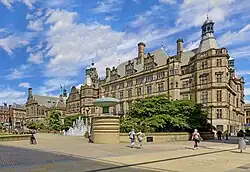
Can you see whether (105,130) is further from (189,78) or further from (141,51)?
(141,51)

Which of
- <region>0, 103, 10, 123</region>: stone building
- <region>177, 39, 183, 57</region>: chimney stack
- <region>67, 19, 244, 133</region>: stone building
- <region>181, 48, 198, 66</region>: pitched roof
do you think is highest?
<region>177, 39, 183, 57</region>: chimney stack

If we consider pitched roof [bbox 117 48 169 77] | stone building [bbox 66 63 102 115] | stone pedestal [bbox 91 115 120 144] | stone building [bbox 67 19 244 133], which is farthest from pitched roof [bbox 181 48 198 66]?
stone pedestal [bbox 91 115 120 144]

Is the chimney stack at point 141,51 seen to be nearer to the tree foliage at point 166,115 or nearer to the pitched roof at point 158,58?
the pitched roof at point 158,58

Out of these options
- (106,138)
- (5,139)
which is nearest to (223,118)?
(106,138)

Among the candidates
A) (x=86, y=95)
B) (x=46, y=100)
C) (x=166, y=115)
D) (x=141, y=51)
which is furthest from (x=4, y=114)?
(x=166, y=115)

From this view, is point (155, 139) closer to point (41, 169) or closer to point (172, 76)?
point (41, 169)

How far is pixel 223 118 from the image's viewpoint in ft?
217

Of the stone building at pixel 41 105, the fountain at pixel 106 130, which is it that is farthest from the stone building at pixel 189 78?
the stone building at pixel 41 105

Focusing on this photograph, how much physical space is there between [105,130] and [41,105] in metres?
113

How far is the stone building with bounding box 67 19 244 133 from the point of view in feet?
218

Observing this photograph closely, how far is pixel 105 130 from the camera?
31.7 metres

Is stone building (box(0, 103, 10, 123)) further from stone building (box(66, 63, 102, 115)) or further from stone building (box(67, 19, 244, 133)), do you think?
stone building (box(67, 19, 244, 133))

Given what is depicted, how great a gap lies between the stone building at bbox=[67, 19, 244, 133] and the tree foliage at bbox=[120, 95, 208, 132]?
63.7 ft

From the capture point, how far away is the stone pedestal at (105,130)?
104 ft
